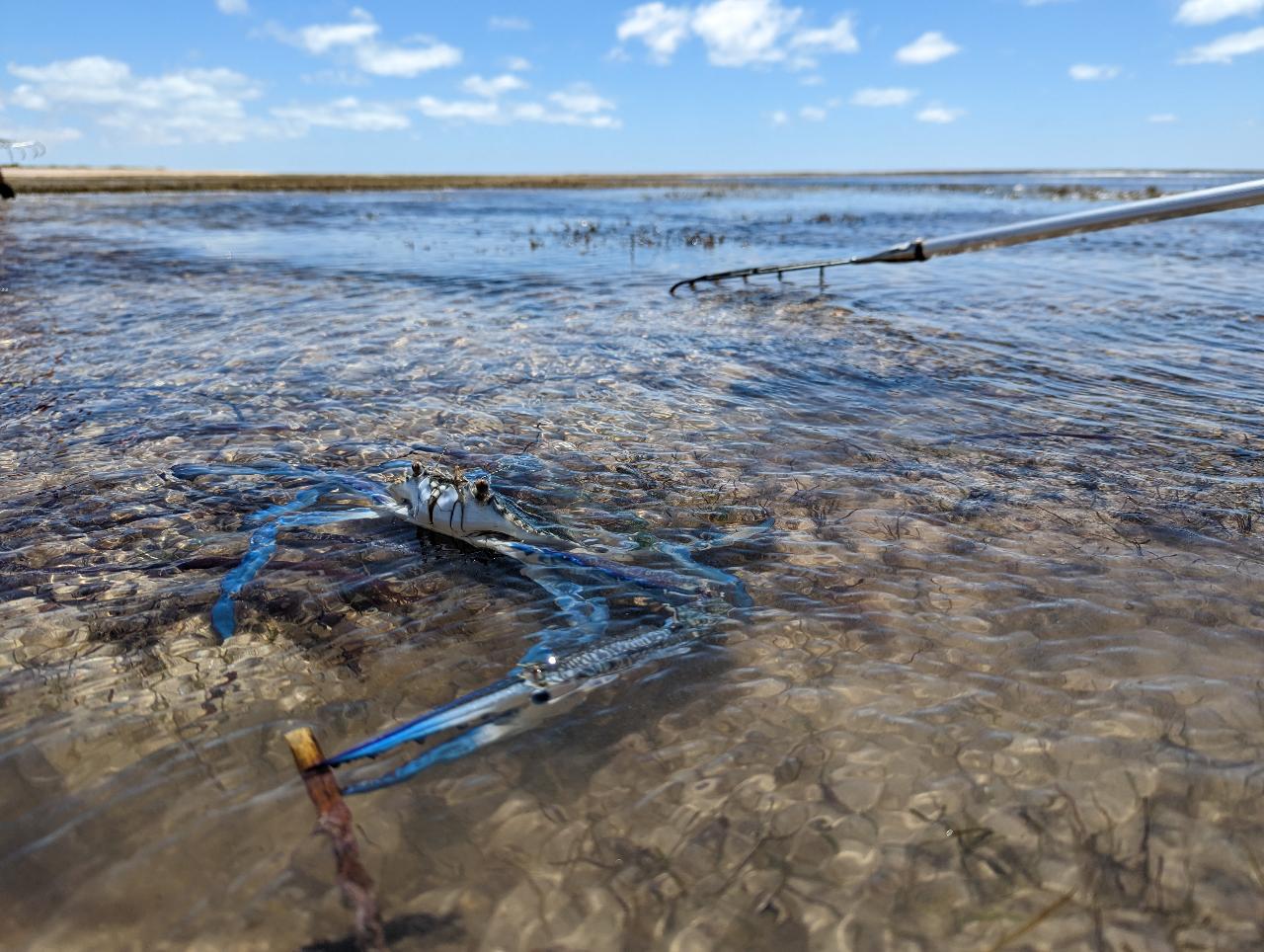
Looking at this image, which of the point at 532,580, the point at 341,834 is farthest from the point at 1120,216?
the point at 341,834

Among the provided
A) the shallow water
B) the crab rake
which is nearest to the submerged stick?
the shallow water

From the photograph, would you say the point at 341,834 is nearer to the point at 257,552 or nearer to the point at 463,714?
the point at 463,714

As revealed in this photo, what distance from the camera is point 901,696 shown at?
3609mm

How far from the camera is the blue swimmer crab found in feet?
10.7

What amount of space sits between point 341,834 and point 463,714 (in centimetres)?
67

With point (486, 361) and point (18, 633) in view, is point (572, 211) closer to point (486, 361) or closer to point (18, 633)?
point (486, 361)

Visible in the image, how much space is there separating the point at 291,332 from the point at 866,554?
10.2 metres

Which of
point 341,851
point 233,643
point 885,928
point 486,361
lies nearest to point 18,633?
point 233,643

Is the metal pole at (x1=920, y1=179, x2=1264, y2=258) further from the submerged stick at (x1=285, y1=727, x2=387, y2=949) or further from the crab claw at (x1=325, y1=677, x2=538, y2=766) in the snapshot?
the submerged stick at (x1=285, y1=727, x2=387, y2=949)

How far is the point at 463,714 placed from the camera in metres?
3.30

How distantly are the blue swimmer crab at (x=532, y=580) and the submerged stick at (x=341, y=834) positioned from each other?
0.07m

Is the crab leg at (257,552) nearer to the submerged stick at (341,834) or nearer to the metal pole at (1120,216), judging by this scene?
the submerged stick at (341,834)

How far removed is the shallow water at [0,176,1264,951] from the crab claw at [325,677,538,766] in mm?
177

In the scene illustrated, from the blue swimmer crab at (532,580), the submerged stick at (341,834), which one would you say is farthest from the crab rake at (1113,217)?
the submerged stick at (341,834)
